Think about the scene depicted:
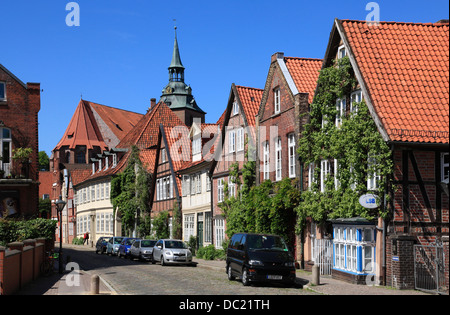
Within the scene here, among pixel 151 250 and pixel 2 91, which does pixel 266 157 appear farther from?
pixel 2 91

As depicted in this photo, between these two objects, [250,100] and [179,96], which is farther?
[179,96]

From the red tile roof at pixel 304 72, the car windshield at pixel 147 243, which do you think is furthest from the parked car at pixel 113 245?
the red tile roof at pixel 304 72

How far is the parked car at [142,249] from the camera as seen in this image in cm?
3703

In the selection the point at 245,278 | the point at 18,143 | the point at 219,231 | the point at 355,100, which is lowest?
the point at 245,278

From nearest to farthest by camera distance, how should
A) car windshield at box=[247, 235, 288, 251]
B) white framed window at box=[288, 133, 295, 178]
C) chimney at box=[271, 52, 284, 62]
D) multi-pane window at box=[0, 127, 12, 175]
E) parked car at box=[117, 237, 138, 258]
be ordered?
car windshield at box=[247, 235, 288, 251] < white framed window at box=[288, 133, 295, 178] < chimney at box=[271, 52, 284, 62] < multi-pane window at box=[0, 127, 12, 175] < parked car at box=[117, 237, 138, 258]

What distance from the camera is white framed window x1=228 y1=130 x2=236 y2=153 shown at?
35.7m

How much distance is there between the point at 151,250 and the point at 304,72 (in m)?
14.3

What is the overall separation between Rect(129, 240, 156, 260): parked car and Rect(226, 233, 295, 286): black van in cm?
1550

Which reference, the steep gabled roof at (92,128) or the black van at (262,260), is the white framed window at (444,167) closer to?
the black van at (262,260)

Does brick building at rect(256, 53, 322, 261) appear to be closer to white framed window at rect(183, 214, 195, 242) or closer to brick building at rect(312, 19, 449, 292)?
brick building at rect(312, 19, 449, 292)

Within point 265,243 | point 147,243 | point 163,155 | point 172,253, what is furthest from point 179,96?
point 265,243

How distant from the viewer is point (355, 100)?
22.9m

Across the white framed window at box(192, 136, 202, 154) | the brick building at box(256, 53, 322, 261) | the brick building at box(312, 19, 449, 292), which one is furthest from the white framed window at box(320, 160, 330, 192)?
the white framed window at box(192, 136, 202, 154)
